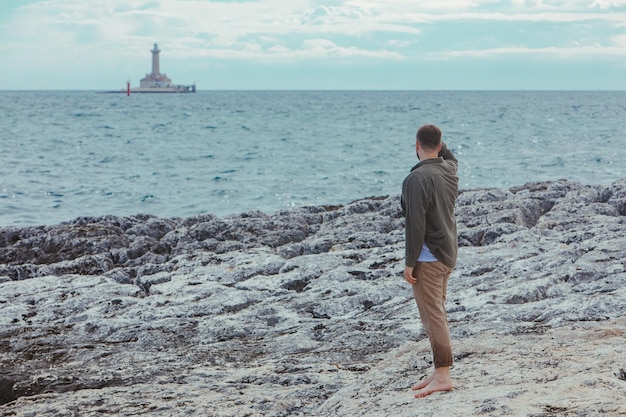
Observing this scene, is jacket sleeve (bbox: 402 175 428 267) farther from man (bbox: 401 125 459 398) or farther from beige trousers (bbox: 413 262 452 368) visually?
beige trousers (bbox: 413 262 452 368)

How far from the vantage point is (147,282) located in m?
12.3

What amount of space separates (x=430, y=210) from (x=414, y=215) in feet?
0.57

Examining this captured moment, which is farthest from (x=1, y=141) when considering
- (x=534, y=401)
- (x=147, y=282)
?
(x=534, y=401)

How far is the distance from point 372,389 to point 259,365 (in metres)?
1.97

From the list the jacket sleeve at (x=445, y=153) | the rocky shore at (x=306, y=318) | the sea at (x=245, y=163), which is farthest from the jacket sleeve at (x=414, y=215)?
the sea at (x=245, y=163)

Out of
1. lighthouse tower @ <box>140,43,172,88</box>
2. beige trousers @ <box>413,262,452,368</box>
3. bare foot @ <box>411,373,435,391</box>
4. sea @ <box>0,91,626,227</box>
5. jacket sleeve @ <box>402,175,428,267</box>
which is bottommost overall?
sea @ <box>0,91,626,227</box>

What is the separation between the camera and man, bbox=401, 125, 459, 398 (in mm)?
A: 6051

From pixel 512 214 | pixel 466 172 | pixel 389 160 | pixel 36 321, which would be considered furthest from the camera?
pixel 389 160

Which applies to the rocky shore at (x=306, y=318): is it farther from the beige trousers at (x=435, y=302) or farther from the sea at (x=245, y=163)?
the sea at (x=245, y=163)

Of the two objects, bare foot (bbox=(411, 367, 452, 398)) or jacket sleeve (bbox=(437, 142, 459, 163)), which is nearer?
bare foot (bbox=(411, 367, 452, 398))

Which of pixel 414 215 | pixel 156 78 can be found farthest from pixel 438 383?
pixel 156 78

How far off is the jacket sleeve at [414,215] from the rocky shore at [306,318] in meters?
1.24

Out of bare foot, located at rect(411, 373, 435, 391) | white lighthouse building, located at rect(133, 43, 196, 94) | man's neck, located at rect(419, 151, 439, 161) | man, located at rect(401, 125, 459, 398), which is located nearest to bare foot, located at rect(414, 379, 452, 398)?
man, located at rect(401, 125, 459, 398)

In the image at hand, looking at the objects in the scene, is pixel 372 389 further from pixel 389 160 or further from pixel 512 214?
pixel 389 160
